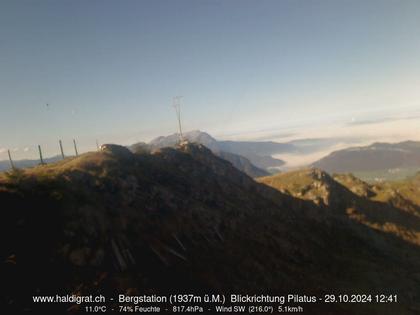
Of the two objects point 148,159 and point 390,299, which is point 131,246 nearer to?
point 148,159

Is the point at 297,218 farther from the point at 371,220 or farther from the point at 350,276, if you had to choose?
the point at 371,220

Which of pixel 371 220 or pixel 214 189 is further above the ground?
pixel 214 189

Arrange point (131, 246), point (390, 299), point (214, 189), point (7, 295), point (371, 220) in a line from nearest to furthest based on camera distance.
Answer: point (7, 295)
point (131, 246)
point (390, 299)
point (214, 189)
point (371, 220)

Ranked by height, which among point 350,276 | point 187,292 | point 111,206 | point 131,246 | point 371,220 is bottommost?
point 371,220

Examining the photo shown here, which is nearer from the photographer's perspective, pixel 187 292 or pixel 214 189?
pixel 187 292

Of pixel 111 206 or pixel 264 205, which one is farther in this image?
pixel 264 205

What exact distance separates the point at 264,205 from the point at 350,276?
28.2m

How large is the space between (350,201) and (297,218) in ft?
123

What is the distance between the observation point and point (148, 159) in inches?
2677

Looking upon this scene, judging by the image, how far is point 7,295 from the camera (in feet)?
77.7

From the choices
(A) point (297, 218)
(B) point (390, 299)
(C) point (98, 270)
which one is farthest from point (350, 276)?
(C) point (98, 270)

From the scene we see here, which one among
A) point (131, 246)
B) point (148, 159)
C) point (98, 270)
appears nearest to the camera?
point (98, 270)

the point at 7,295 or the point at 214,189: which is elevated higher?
the point at 7,295

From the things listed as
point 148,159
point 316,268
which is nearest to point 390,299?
point 316,268
